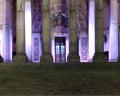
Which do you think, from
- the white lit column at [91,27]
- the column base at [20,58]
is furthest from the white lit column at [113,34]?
the column base at [20,58]

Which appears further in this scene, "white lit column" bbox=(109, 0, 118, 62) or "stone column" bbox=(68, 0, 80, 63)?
"white lit column" bbox=(109, 0, 118, 62)

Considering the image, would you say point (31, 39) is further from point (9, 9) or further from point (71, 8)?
point (71, 8)

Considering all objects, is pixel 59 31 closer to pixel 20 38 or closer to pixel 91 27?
pixel 91 27

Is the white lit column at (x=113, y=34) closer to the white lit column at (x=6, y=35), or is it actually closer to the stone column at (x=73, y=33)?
the stone column at (x=73, y=33)

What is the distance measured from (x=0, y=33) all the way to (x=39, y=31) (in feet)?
17.0

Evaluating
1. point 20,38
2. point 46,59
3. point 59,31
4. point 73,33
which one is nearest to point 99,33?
point 73,33

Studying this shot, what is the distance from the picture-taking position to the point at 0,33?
148 feet

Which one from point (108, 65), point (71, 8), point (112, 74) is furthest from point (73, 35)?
point (112, 74)

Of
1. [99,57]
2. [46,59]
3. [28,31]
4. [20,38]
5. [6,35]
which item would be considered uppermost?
[28,31]

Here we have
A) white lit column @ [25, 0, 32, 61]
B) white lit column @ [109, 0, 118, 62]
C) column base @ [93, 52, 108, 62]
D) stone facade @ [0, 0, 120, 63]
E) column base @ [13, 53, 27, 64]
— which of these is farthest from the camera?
white lit column @ [109, 0, 118, 62]

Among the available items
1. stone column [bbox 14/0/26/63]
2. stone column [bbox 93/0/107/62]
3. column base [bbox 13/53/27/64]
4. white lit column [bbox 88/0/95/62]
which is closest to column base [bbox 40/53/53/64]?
column base [bbox 13/53/27/64]

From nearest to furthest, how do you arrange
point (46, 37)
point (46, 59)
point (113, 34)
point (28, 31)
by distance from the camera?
point (46, 59)
point (46, 37)
point (28, 31)
point (113, 34)

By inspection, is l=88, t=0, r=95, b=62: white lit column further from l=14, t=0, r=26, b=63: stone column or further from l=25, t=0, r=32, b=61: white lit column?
l=14, t=0, r=26, b=63: stone column

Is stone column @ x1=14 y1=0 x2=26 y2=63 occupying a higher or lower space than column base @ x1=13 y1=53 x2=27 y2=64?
higher
